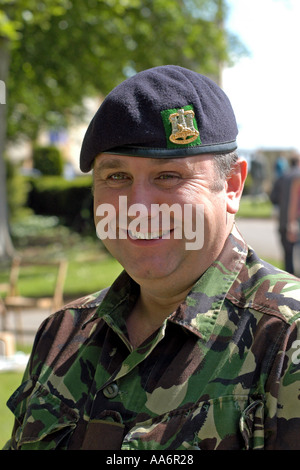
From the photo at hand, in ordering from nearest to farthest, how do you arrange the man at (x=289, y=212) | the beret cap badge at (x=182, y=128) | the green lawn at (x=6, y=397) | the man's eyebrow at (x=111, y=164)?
the beret cap badge at (x=182, y=128) → the man's eyebrow at (x=111, y=164) → the green lawn at (x=6, y=397) → the man at (x=289, y=212)

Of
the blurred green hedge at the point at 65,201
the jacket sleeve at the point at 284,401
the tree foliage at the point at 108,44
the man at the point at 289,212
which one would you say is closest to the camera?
the jacket sleeve at the point at 284,401

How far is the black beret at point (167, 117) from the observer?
164 cm

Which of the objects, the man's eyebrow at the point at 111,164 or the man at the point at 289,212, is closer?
the man's eyebrow at the point at 111,164

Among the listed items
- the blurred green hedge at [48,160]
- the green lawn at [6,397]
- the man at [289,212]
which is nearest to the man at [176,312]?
the green lawn at [6,397]

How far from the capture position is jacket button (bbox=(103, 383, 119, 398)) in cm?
169

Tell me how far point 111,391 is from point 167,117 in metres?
0.70

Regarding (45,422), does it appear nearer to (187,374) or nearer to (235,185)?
(187,374)

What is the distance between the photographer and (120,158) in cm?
172

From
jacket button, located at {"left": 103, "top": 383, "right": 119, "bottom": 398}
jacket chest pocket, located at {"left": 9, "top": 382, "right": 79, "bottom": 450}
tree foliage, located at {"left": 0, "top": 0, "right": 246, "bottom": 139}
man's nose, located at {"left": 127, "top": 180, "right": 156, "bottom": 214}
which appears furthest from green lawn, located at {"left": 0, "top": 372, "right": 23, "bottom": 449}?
tree foliage, located at {"left": 0, "top": 0, "right": 246, "bottom": 139}

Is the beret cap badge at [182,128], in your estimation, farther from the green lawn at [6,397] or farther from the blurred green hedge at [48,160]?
the blurred green hedge at [48,160]

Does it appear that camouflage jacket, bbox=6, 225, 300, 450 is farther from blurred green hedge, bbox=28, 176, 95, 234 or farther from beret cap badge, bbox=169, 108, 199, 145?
blurred green hedge, bbox=28, 176, 95, 234

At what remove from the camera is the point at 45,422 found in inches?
71.6

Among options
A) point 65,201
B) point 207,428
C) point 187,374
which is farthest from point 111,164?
point 65,201
